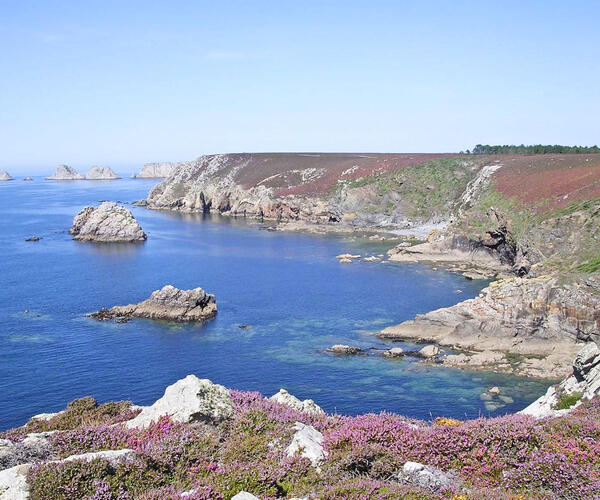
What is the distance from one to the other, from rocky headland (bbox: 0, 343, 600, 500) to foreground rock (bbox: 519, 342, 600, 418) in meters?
10.8

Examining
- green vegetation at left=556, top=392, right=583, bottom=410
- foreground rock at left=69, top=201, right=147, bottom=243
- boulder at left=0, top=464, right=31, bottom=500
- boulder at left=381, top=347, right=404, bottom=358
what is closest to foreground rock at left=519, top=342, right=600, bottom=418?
green vegetation at left=556, top=392, right=583, bottom=410

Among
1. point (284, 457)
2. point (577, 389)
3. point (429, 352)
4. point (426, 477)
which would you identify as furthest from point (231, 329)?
point (426, 477)

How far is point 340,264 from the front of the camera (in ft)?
357

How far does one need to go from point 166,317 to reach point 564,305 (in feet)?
152

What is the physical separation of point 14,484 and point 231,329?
2268 inches

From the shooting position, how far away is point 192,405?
1878cm

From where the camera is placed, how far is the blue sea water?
5150cm

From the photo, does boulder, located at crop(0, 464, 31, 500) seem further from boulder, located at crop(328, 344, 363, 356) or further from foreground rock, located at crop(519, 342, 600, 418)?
boulder, located at crop(328, 344, 363, 356)

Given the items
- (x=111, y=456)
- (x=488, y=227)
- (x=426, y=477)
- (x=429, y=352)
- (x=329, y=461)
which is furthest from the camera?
(x=488, y=227)

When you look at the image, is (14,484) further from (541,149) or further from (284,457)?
(541,149)

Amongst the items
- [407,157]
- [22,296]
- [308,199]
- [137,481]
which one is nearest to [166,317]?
[22,296]

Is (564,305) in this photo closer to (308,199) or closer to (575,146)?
(308,199)

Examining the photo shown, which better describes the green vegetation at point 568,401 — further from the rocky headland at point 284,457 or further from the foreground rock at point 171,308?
the foreground rock at point 171,308

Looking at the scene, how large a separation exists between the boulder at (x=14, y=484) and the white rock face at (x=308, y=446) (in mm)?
6398
